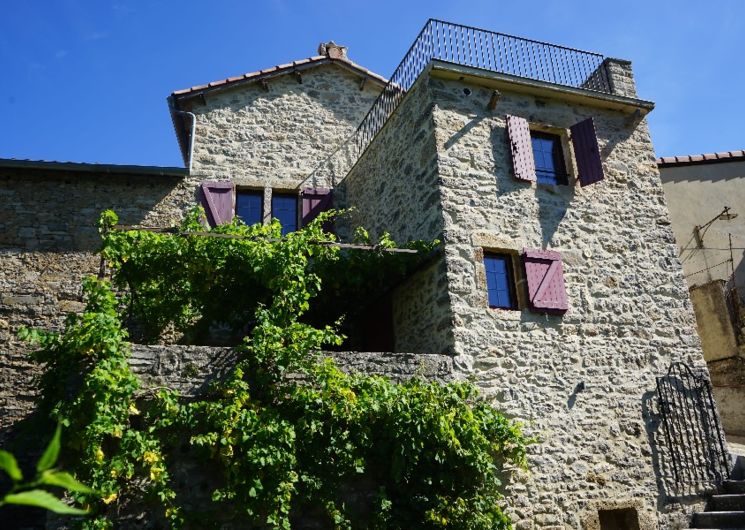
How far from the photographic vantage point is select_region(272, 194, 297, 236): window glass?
1206cm

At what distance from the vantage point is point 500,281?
8.79 meters

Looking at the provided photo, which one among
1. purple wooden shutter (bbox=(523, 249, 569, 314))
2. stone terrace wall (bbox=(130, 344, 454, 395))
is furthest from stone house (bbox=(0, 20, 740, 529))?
stone terrace wall (bbox=(130, 344, 454, 395))

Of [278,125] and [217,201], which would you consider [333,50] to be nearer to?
[278,125]

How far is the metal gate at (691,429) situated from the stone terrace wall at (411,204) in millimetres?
3365

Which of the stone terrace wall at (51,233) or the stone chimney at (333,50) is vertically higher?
the stone chimney at (333,50)

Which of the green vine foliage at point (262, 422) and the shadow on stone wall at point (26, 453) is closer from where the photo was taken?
the green vine foliage at point (262, 422)

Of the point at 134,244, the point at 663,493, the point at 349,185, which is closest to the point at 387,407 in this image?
the point at 134,244

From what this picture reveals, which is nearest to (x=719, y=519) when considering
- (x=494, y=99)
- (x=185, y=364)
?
(x=494, y=99)

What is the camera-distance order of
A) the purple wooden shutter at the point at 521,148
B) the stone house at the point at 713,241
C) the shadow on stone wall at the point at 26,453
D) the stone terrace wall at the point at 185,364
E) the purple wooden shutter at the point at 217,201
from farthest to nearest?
1. the stone house at the point at 713,241
2. the purple wooden shutter at the point at 217,201
3. the purple wooden shutter at the point at 521,148
4. the stone terrace wall at the point at 185,364
5. the shadow on stone wall at the point at 26,453

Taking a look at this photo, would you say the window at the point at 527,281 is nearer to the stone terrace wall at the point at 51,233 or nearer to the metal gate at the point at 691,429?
the metal gate at the point at 691,429

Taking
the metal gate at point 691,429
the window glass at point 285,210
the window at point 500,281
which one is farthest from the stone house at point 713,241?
the window glass at point 285,210

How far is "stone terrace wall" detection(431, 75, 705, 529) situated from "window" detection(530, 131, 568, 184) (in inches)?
10.0

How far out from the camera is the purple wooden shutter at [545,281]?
340 inches

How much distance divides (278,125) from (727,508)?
386 inches
